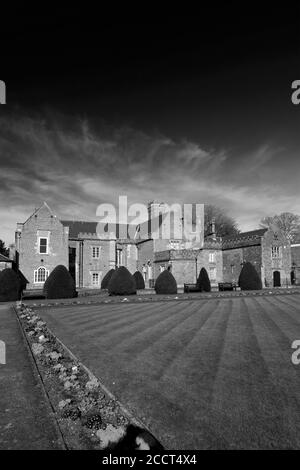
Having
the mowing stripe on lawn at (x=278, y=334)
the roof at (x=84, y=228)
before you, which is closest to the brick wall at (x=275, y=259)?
the roof at (x=84, y=228)

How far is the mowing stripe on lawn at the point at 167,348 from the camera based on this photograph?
770cm

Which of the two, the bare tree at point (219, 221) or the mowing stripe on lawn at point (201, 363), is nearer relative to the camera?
the mowing stripe on lawn at point (201, 363)

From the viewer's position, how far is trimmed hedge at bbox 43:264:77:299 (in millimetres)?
28453

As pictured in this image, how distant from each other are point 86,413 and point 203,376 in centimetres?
277

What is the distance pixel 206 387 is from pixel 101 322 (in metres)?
8.68

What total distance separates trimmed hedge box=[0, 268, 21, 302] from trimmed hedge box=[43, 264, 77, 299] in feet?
8.20

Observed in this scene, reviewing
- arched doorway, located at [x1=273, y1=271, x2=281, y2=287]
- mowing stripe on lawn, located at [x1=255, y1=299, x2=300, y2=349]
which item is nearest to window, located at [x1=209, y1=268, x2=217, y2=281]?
arched doorway, located at [x1=273, y1=271, x2=281, y2=287]

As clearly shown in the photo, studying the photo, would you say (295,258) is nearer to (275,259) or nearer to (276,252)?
(276,252)

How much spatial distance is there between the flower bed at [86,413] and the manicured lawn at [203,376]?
0.28m

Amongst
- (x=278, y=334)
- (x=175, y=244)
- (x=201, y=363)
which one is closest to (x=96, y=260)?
(x=175, y=244)

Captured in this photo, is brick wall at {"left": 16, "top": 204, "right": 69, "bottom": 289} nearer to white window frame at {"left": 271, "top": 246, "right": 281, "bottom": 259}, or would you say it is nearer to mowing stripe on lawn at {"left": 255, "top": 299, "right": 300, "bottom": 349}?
white window frame at {"left": 271, "top": 246, "right": 281, "bottom": 259}

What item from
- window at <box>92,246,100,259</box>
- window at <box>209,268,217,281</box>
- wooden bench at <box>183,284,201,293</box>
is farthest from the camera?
window at <box>209,268,217,281</box>

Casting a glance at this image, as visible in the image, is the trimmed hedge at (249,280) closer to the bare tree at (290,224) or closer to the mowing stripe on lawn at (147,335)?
the mowing stripe on lawn at (147,335)
